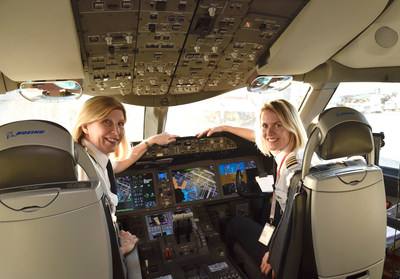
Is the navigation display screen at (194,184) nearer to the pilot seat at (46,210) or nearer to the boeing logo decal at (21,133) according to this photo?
the pilot seat at (46,210)

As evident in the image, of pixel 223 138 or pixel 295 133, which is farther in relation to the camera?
pixel 223 138

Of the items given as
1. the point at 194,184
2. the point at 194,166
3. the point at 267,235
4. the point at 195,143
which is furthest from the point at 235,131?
the point at 267,235

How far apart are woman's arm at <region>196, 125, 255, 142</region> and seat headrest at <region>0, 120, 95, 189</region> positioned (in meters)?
1.53

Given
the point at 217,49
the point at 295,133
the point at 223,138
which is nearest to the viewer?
the point at 295,133

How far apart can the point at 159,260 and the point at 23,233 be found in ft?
4.35

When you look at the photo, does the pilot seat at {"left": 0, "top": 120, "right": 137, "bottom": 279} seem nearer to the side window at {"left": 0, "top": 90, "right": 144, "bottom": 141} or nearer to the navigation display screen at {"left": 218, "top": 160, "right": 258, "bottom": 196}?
the side window at {"left": 0, "top": 90, "right": 144, "bottom": 141}

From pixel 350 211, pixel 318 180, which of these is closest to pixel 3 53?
pixel 318 180

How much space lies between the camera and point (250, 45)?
192cm

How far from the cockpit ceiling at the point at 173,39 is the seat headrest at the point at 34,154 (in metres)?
0.71

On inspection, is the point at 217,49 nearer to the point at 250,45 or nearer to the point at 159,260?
the point at 250,45

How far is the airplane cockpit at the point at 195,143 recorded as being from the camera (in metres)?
0.92

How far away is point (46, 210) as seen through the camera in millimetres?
876

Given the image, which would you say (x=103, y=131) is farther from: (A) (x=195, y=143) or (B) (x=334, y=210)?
(B) (x=334, y=210)

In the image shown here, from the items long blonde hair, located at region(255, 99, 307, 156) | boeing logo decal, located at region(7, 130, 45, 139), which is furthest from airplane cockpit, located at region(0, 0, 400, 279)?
long blonde hair, located at region(255, 99, 307, 156)
